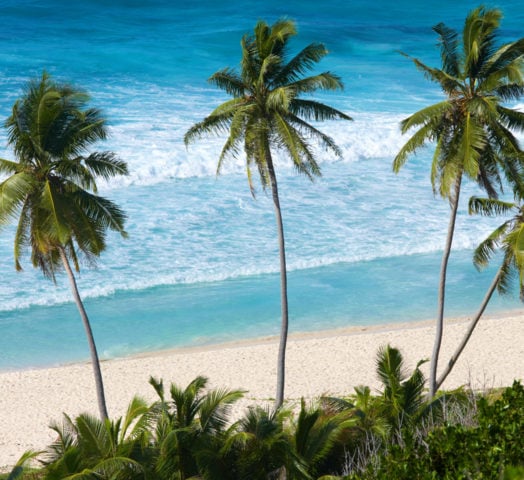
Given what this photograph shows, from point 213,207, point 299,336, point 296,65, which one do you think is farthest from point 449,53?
point 213,207

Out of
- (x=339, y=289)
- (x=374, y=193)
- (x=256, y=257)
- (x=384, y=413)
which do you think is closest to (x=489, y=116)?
(x=384, y=413)

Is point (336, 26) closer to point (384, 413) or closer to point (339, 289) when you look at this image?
point (339, 289)

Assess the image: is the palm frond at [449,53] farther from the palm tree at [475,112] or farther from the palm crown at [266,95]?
the palm crown at [266,95]

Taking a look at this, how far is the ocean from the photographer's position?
28469mm

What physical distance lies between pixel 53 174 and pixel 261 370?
886cm

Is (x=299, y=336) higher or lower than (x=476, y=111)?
lower

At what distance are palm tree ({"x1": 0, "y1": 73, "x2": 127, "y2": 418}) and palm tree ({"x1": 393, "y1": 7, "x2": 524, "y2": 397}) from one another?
6877 mm

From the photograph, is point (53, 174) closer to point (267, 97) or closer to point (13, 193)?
point (13, 193)

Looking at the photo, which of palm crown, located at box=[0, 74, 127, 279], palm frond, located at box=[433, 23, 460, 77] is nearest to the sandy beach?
palm crown, located at box=[0, 74, 127, 279]

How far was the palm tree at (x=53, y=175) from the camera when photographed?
17.4 m

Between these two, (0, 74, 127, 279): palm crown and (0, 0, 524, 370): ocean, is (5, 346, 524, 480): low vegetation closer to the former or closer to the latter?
(0, 74, 127, 279): palm crown

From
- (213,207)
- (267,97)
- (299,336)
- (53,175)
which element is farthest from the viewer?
(213,207)

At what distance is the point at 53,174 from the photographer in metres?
18.4

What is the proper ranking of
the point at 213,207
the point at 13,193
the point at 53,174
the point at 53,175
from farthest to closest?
the point at 213,207 < the point at 53,174 < the point at 53,175 < the point at 13,193
